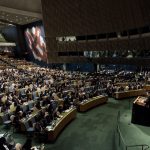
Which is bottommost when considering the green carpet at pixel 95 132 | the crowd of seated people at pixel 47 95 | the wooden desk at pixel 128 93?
the green carpet at pixel 95 132

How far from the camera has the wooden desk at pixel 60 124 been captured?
33.6 ft

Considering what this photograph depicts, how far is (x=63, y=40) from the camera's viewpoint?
A: 26797mm

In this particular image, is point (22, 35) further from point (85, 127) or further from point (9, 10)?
point (85, 127)

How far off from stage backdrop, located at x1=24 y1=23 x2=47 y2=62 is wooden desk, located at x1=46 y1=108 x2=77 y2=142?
24.0 m

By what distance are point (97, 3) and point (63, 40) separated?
A: 7202mm

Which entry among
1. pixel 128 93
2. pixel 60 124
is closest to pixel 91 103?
pixel 128 93

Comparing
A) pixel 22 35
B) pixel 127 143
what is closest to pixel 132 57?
pixel 127 143

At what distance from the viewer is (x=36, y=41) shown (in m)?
37.8

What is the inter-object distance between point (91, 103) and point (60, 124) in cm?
424

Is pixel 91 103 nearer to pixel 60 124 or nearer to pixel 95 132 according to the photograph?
pixel 95 132

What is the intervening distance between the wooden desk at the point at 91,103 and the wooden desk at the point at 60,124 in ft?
4.18

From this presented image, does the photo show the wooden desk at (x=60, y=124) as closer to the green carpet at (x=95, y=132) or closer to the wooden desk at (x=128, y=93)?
the green carpet at (x=95, y=132)

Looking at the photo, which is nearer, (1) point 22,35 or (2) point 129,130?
(2) point 129,130

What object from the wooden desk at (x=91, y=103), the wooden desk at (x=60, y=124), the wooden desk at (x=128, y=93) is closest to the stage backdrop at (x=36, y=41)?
the wooden desk at (x=128, y=93)
